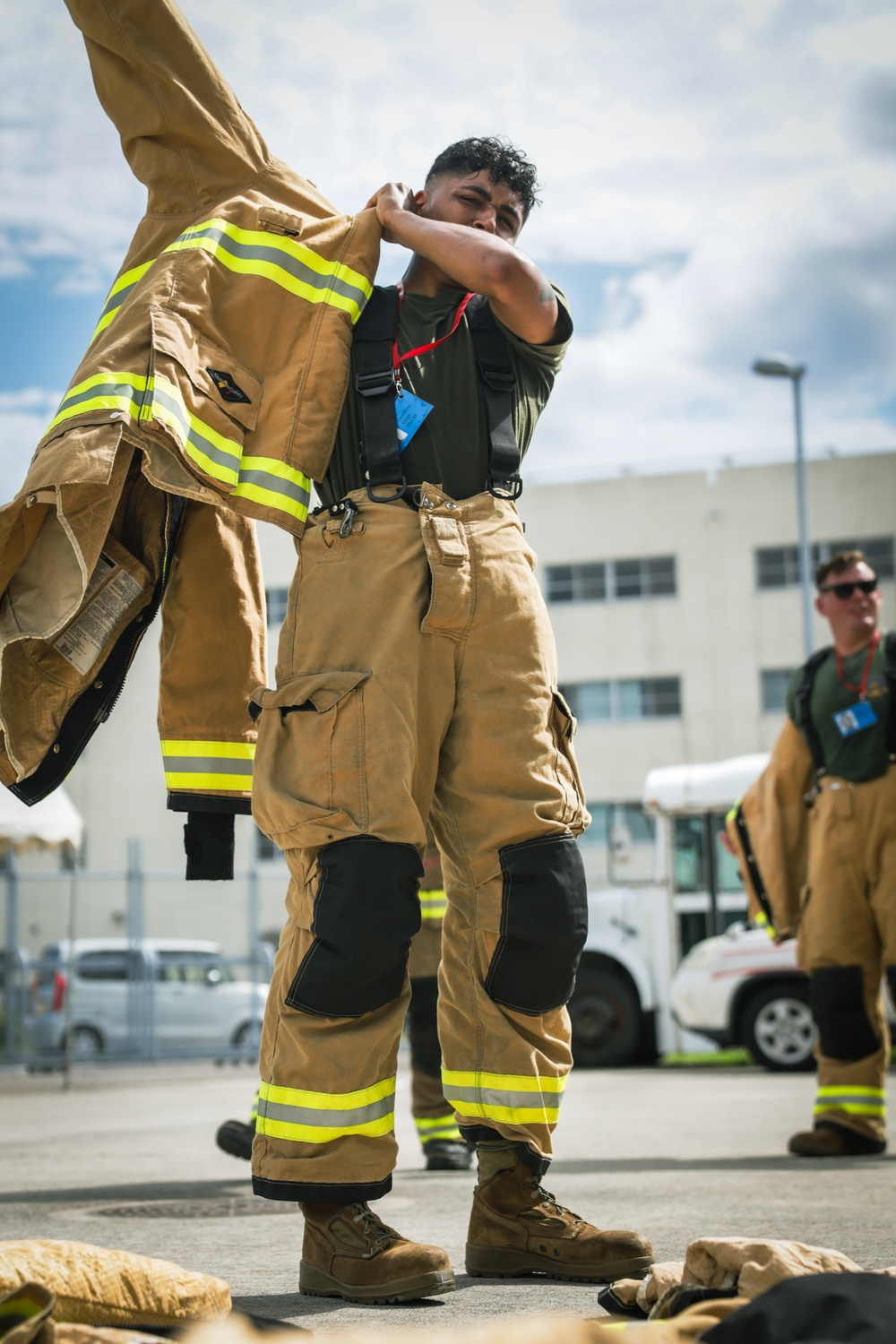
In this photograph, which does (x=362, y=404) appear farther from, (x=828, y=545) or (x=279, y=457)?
(x=828, y=545)

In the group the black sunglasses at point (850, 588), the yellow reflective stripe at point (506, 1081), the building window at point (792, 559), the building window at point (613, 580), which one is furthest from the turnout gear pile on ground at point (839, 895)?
the building window at point (613, 580)

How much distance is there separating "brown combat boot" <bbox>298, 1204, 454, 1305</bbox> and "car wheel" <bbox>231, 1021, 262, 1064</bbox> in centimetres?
1416

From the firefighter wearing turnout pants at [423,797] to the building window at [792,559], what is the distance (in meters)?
31.4

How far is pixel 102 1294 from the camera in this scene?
205 centimetres

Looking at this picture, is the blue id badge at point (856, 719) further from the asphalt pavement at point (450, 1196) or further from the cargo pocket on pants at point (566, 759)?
the cargo pocket on pants at point (566, 759)

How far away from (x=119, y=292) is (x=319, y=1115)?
1.76 metres

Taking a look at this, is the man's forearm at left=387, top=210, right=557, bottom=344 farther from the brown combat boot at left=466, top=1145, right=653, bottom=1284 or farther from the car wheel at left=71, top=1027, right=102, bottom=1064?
the car wheel at left=71, top=1027, right=102, bottom=1064

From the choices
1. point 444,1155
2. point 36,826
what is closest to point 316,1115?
point 444,1155

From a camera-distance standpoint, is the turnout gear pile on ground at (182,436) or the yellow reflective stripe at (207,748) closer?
the turnout gear pile on ground at (182,436)

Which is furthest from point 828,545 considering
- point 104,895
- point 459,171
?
point 459,171

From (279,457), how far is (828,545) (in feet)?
107

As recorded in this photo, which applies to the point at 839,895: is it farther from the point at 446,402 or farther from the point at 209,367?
the point at 209,367

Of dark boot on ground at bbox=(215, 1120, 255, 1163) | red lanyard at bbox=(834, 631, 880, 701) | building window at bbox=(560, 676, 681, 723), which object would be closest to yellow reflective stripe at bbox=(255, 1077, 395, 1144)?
dark boot on ground at bbox=(215, 1120, 255, 1163)

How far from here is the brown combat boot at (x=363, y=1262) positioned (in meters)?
2.69
